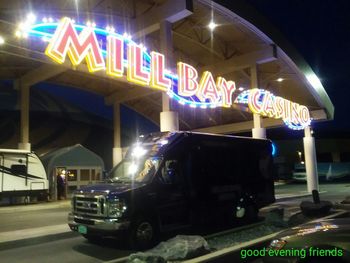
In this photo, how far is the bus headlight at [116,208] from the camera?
8.95 metres

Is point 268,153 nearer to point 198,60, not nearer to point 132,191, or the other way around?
point 132,191

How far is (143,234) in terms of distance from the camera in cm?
936

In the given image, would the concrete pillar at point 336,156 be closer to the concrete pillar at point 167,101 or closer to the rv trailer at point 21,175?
the rv trailer at point 21,175

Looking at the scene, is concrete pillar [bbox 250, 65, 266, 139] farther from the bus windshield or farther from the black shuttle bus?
the bus windshield

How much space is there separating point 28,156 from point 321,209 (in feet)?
57.2

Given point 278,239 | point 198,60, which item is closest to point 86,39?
point 278,239

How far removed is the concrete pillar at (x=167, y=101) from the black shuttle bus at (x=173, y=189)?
506 centimetres

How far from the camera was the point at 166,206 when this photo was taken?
9.90m

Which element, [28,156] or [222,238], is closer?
[222,238]

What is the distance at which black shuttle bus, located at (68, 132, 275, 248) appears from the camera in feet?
30.0

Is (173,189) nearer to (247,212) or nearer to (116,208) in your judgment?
(116,208)

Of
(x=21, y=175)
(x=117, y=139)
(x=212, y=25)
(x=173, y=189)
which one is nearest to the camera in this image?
(x=173, y=189)

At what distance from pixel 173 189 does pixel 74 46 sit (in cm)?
609

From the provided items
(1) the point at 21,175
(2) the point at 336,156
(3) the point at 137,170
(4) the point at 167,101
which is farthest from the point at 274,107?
(2) the point at 336,156
